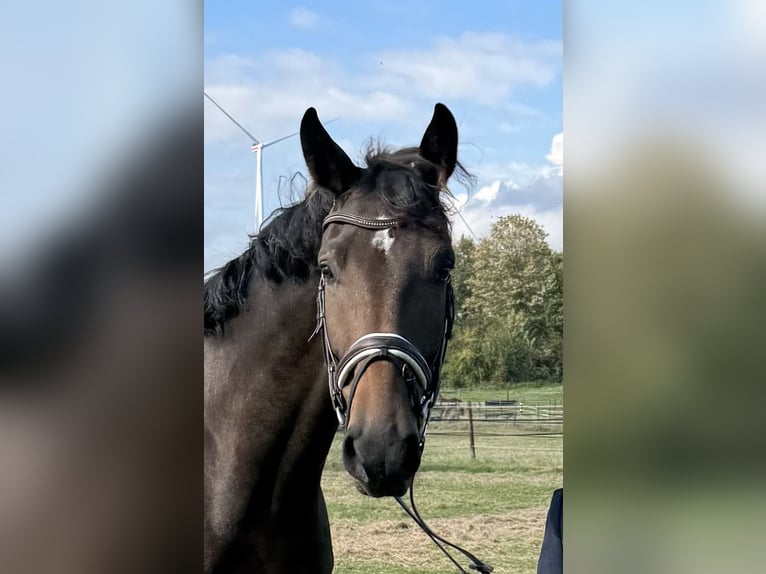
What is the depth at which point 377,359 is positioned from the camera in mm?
1620

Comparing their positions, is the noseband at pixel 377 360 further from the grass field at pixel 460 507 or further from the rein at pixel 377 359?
the grass field at pixel 460 507

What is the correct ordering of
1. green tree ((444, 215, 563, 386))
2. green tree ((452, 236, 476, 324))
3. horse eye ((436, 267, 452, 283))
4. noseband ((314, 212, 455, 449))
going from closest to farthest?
noseband ((314, 212, 455, 449)), horse eye ((436, 267, 452, 283)), green tree ((452, 236, 476, 324)), green tree ((444, 215, 563, 386))

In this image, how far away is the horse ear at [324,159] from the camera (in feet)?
5.90

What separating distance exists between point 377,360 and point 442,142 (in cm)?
68

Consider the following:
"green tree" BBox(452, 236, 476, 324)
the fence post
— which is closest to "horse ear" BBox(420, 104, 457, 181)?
"green tree" BBox(452, 236, 476, 324)

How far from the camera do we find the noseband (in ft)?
5.35

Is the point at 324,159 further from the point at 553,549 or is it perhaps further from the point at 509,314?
the point at 509,314

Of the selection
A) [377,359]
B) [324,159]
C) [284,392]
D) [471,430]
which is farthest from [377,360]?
[471,430]

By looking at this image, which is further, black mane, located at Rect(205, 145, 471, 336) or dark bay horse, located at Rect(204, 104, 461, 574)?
black mane, located at Rect(205, 145, 471, 336)

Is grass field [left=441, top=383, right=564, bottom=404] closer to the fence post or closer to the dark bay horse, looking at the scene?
the fence post

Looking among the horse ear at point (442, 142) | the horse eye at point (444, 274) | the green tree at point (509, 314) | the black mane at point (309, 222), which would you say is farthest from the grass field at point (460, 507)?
the horse ear at point (442, 142)
